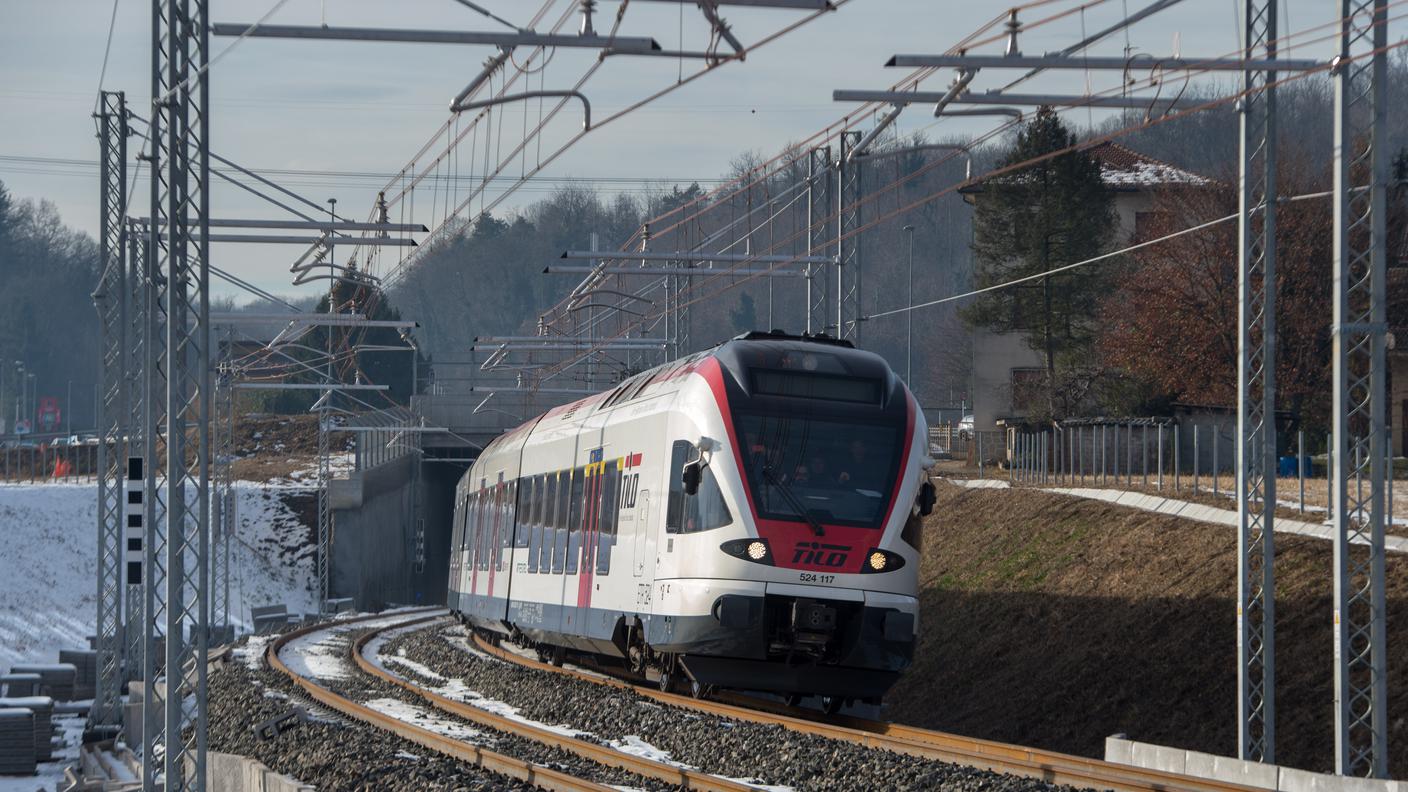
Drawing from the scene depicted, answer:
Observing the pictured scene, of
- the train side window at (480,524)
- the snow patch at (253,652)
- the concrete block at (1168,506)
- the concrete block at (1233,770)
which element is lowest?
the snow patch at (253,652)

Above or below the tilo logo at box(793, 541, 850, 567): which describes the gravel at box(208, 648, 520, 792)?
below

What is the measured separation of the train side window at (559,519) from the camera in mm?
22547

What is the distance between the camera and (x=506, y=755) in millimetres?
14172

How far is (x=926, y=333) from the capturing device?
132 m

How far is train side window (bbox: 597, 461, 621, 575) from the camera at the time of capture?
64.7ft

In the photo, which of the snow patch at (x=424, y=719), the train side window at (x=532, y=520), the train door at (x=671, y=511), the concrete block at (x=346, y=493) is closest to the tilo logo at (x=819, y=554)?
the train door at (x=671, y=511)

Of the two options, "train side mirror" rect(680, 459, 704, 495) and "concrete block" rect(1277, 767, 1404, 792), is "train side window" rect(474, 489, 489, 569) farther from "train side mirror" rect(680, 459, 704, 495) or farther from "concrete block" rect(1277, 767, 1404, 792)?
"concrete block" rect(1277, 767, 1404, 792)

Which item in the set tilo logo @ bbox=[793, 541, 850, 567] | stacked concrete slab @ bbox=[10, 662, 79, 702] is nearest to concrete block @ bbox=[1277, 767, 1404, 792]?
tilo logo @ bbox=[793, 541, 850, 567]

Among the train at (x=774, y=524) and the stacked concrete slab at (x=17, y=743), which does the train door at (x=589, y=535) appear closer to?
the train at (x=774, y=524)

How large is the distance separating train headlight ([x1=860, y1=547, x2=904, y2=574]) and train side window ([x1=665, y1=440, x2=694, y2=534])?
1.93 metres

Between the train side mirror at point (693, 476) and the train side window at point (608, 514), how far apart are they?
2.69 metres

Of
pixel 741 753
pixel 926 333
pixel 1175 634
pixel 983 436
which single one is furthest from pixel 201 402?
pixel 926 333

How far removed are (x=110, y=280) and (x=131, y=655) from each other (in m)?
6.29

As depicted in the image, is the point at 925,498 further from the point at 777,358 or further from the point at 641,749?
the point at 641,749
